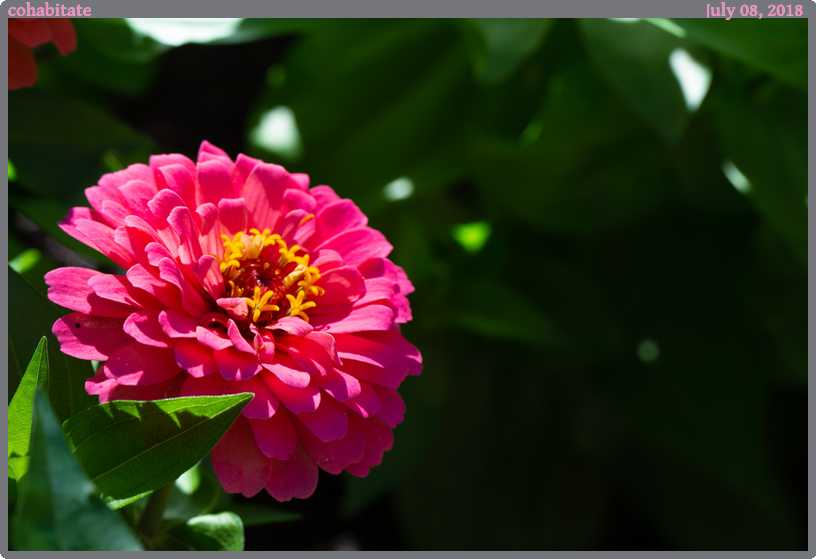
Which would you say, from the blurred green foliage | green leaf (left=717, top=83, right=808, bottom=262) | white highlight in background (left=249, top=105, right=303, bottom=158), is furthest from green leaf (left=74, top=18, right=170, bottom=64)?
green leaf (left=717, top=83, right=808, bottom=262)

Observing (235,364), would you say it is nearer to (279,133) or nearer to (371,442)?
(371,442)

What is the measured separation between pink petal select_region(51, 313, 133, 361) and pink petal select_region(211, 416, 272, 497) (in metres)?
0.08

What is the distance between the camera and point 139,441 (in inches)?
13.3

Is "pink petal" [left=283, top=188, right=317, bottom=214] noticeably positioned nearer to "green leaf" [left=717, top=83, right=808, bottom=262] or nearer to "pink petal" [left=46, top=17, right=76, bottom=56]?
"pink petal" [left=46, top=17, right=76, bottom=56]

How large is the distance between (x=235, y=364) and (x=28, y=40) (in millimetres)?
315

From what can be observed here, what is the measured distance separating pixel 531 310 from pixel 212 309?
1.50 ft

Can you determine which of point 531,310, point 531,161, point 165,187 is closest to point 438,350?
point 531,310

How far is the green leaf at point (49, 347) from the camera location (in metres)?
0.39

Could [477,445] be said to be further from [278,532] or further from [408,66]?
[408,66]

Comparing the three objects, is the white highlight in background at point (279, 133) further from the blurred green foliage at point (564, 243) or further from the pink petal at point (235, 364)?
the pink petal at point (235, 364)

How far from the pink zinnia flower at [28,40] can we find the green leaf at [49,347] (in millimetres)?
167

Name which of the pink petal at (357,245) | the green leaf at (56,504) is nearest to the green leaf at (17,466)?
the green leaf at (56,504)

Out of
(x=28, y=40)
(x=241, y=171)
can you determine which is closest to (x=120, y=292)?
(x=241, y=171)

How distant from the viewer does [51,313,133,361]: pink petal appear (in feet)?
1.04
